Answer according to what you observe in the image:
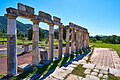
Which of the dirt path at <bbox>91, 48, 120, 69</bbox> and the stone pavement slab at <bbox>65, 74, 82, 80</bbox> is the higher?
the dirt path at <bbox>91, 48, 120, 69</bbox>

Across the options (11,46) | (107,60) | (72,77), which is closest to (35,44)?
(11,46)

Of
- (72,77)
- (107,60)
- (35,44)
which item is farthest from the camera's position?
(107,60)

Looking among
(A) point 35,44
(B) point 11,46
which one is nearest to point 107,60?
(A) point 35,44

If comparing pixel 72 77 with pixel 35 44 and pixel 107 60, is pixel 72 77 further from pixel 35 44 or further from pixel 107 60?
pixel 107 60

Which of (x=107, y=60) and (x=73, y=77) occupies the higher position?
(x=107, y=60)

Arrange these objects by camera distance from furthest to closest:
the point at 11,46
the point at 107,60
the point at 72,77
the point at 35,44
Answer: the point at 107,60
the point at 35,44
the point at 72,77
the point at 11,46

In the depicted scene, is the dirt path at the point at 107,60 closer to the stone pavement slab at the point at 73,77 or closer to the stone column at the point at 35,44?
the stone pavement slab at the point at 73,77

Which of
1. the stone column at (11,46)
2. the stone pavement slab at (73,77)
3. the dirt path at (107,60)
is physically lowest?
the stone pavement slab at (73,77)

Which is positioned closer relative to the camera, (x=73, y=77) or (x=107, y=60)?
(x=73, y=77)

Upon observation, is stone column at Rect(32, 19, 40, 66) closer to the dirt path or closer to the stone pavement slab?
the stone pavement slab

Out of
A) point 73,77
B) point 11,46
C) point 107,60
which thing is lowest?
point 73,77

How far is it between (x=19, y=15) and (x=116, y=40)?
180 ft

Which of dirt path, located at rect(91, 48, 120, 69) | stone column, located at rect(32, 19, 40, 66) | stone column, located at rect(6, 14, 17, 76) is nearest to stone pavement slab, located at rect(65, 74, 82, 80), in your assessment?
stone column, located at rect(32, 19, 40, 66)

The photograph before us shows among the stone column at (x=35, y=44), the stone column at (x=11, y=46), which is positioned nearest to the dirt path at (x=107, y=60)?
the stone column at (x=35, y=44)
